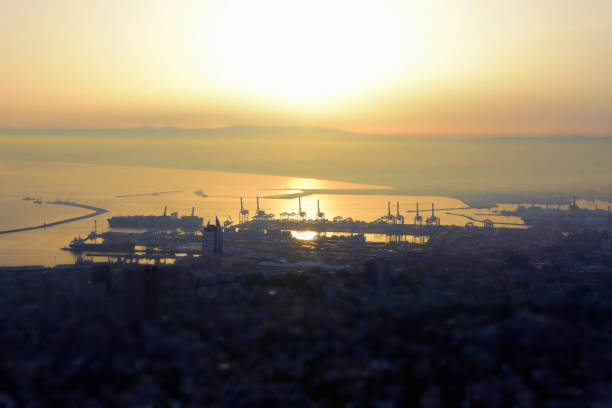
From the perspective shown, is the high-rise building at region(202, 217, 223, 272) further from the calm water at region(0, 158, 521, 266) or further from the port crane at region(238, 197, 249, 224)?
the port crane at region(238, 197, 249, 224)

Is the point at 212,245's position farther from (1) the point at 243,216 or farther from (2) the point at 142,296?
(1) the point at 243,216

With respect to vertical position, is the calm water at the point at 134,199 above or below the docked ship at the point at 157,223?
above

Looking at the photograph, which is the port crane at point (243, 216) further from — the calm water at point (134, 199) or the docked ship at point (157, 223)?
the docked ship at point (157, 223)

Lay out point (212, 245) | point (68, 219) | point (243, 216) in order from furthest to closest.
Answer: point (243, 216), point (68, 219), point (212, 245)

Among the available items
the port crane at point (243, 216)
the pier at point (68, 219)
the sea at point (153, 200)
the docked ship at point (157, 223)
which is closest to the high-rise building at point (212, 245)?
the sea at point (153, 200)

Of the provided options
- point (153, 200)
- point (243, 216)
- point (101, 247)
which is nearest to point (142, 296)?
point (101, 247)

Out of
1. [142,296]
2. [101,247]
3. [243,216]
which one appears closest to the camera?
[142,296]

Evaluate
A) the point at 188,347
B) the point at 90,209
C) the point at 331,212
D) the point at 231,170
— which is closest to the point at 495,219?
the point at 331,212
